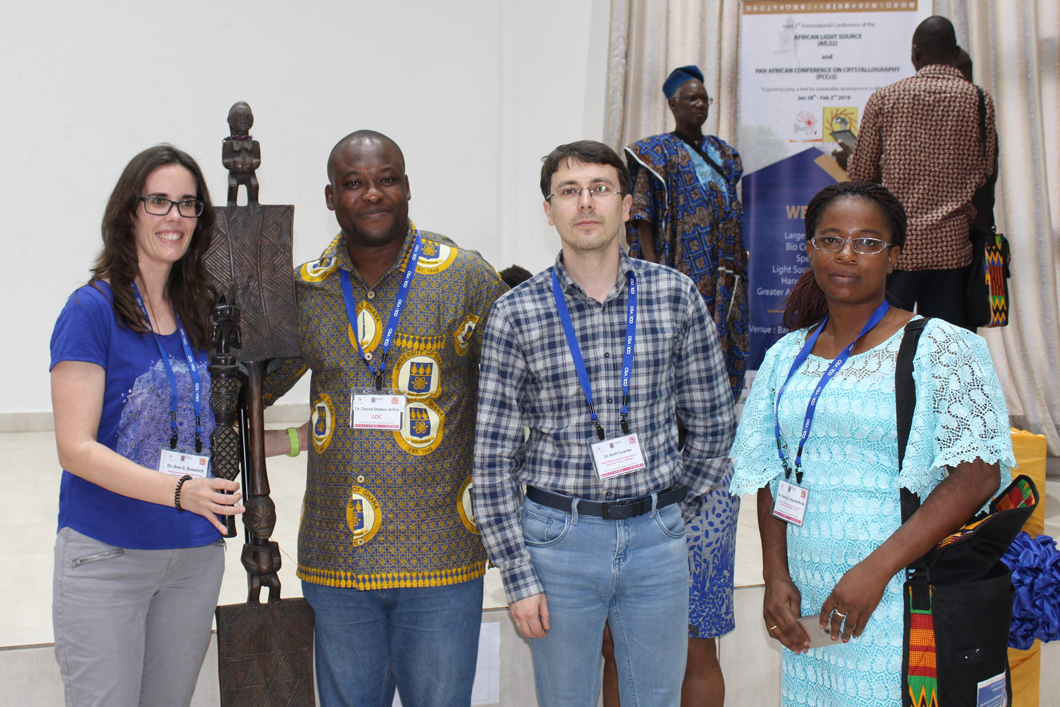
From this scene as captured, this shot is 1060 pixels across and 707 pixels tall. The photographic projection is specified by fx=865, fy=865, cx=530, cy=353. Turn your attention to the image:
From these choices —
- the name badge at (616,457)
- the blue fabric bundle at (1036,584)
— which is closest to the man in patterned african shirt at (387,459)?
the name badge at (616,457)

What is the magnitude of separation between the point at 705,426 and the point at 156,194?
1.28 m

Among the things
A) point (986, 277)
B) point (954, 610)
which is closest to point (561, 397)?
point (954, 610)

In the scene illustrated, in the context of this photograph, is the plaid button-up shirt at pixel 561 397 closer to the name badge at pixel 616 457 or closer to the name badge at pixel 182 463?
the name badge at pixel 616 457

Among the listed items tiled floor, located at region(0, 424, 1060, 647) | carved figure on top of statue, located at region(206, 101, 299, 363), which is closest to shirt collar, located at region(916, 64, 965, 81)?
tiled floor, located at region(0, 424, 1060, 647)

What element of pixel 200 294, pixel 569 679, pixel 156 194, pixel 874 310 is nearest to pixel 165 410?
pixel 200 294

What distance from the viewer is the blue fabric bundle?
1733 millimetres

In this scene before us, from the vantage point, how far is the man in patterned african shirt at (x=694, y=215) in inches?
130

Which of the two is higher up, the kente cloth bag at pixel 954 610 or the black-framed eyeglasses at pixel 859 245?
the black-framed eyeglasses at pixel 859 245

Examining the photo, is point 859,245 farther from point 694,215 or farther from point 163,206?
point 694,215

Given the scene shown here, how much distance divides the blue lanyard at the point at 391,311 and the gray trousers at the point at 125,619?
1.71 ft

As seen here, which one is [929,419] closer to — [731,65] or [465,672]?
[465,672]

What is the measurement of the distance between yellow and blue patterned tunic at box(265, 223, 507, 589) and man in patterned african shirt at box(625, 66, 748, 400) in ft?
4.84

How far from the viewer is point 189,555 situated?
5.88 ft

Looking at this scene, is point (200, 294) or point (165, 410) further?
point (200, 294)
